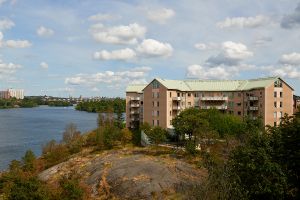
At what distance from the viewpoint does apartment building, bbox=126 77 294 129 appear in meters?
76.8

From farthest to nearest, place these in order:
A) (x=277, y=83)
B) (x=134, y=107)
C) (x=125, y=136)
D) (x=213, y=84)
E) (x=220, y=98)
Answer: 1. (x=134, y=107)
2. (x=213, y=84)
3. (x=220, y=98)
4. (x=277, y=83)
5. (x=125, y=136)

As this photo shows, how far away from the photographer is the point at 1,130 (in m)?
126

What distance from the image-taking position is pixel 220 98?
85.6 m

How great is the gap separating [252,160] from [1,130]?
111 meters

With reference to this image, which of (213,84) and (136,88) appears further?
(136,88)

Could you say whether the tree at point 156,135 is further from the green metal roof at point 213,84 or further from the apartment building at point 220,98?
the green metal roof at point 213,84

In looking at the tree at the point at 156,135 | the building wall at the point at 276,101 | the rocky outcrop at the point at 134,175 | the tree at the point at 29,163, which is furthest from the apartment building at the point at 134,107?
the tree at the point at 29,163

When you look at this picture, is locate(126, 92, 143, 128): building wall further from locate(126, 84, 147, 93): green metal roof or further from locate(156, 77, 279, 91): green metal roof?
locate(156, 77, 279, 91): green metal roof

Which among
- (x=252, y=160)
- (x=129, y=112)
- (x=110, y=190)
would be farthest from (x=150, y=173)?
(x=129, y=112)

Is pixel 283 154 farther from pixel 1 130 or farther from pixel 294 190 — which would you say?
pixel 1 130

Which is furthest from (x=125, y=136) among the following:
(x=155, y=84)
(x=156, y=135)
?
(x=155, y=84)

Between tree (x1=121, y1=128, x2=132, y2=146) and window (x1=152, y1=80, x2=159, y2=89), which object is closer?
tree (x1=121, y1=128, x2=132, y2=146)

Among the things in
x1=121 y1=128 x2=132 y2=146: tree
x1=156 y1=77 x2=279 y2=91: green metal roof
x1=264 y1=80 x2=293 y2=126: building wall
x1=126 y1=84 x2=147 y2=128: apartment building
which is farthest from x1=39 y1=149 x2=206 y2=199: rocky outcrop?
x1=126 y1=84 x2=147 y2=128: apartment building

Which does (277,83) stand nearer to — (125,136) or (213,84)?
(213,84)
